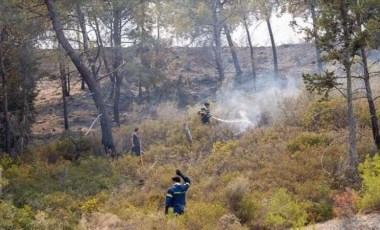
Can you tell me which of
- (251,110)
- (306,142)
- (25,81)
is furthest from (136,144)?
(25,81)

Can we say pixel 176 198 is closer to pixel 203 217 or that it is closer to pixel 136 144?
pixel 203 217

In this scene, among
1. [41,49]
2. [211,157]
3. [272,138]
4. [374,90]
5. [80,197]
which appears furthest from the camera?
[41,49]

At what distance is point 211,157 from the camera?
49.3 feet

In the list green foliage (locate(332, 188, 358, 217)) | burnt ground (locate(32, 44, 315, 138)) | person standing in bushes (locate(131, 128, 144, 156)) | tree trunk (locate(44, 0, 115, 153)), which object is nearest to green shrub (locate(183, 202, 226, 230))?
green foliage (locate(332, 188, 358, 217))

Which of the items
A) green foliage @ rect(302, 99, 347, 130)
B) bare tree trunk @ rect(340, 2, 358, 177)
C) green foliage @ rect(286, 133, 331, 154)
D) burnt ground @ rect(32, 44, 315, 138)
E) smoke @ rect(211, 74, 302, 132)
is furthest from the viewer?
burnt ground @ rect(32, 44, 315, 138)

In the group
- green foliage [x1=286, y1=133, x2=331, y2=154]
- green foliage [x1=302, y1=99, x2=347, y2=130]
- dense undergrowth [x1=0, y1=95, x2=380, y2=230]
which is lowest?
dense undergrowth [x1=0, y1=95, x2=380, y2=230]

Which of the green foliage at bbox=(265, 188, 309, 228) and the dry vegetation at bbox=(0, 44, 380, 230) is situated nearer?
the green foliage at bbox=(265, 188, 309, 228)

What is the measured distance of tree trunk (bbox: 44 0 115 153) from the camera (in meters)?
18.4

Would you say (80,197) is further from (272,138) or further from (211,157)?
(272,138)

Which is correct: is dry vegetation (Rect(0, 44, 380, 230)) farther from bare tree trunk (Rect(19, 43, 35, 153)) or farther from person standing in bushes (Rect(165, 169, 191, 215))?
bare tree trunk (Rect(19, 43, 35, 153))

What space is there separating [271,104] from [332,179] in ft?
30.1

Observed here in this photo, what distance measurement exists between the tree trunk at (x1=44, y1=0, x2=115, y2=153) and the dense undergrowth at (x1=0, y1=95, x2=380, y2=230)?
0.65m

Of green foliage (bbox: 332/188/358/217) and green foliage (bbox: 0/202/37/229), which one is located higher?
green foliage (bbox: 0/202/37/229)

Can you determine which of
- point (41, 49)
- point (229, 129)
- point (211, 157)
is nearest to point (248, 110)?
point (229, 129)
